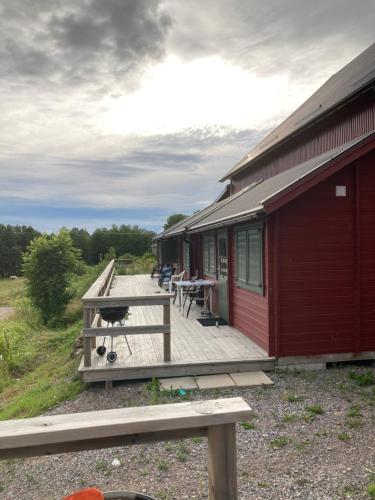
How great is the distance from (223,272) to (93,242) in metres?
40.8

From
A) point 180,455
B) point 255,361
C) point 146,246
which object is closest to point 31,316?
point 255,361

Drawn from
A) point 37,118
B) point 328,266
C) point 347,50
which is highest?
point 347,50

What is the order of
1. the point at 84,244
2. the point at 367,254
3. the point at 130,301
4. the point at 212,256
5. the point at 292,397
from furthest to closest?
the point at 84,244, the point at 212,256, the point at 367,254, the point at 130,301, the point at 292,397

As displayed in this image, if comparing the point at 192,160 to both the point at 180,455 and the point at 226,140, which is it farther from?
the point at 180,455

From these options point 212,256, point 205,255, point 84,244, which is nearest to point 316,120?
point 212,256

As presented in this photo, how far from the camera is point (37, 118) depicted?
10.8 meters

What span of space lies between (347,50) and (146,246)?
110ft

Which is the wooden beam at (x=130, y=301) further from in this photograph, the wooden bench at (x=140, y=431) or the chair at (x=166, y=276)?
the chair at (x=166, y=276)

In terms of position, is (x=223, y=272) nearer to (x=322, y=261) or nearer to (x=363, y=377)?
(x=322, y=261)

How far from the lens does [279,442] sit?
3615 mm

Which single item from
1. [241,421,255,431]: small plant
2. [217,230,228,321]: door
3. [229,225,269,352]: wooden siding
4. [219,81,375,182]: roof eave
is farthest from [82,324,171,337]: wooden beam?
[219,81,375,182]: roof eave

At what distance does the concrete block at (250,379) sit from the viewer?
17.1 ft

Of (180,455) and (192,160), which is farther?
(192,160)

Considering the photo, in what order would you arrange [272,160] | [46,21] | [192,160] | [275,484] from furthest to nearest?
[192,160]
[272,160]
[46,21]
[275,484]
